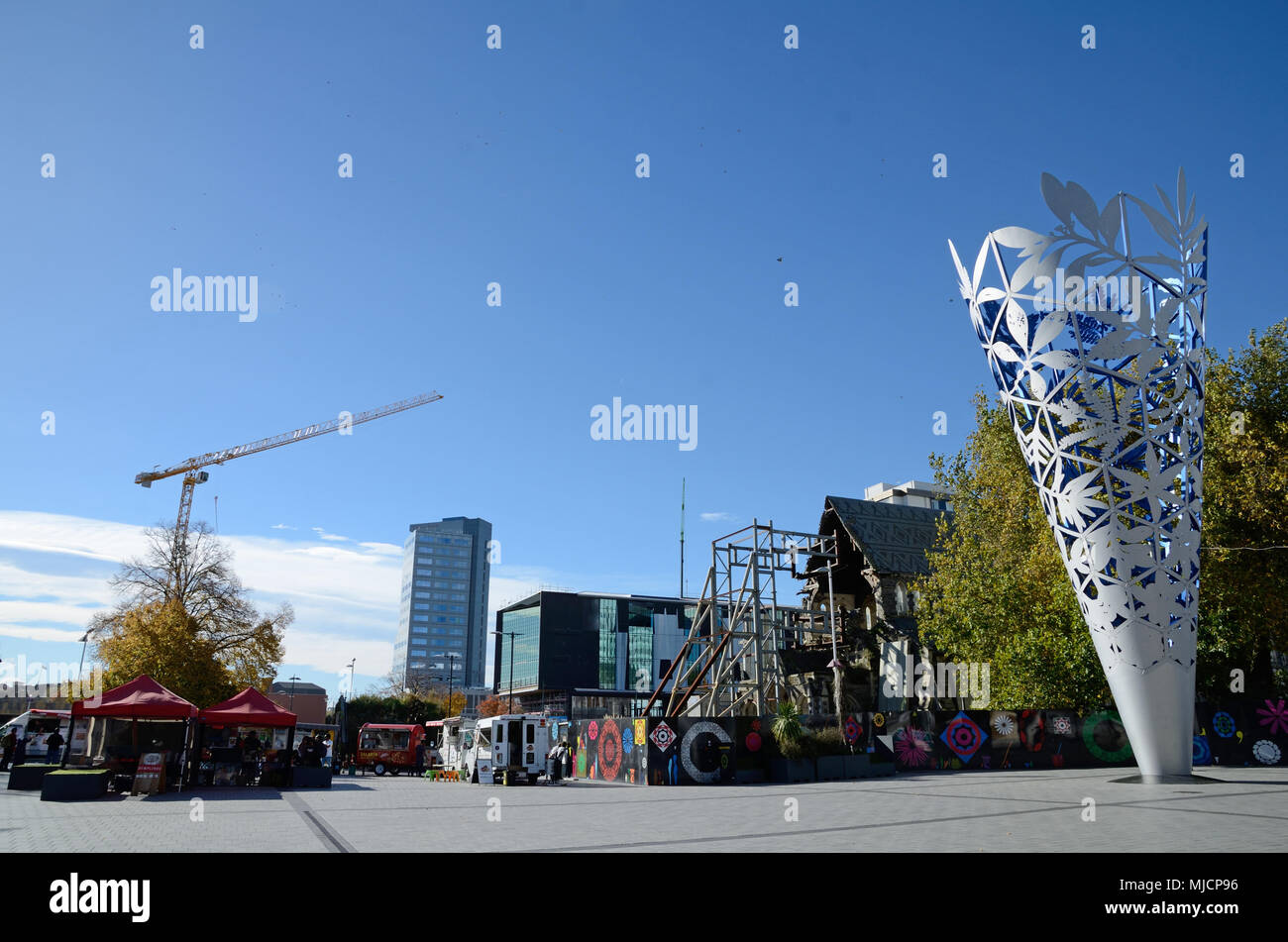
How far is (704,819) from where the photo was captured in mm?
16328

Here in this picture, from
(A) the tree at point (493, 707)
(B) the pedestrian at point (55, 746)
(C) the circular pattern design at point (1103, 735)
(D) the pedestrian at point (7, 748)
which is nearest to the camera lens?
(C) the circular pattern design at point (1103, 735)

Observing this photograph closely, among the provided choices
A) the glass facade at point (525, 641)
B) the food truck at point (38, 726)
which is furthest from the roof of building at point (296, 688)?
the food truck at point (38, 726)

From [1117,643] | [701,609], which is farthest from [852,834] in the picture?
[701,609]

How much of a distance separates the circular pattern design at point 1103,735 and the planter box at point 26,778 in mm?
34113

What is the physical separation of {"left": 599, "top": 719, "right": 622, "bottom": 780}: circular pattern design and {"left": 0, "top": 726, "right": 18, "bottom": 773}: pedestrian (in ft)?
95.0

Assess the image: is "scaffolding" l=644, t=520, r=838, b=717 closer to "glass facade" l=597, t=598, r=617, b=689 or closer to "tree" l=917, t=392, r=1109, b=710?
"tree" l=917, t=392, r=1109, b=710

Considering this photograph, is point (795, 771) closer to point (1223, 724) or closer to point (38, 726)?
point (1223, 724)

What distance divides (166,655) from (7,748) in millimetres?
8179

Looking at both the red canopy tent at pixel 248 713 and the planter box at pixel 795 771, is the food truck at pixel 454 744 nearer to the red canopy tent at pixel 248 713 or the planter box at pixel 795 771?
the red canopy tent at pixel 248 713

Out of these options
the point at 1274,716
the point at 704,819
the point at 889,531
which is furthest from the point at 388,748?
the point at 1274,716

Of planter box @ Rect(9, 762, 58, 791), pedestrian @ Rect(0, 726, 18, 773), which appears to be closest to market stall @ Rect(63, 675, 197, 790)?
planter box @ Rect(9, 762, 58, 791)

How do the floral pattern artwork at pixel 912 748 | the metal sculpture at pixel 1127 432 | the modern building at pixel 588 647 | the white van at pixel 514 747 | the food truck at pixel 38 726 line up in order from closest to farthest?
the metal sculpture at pixel 1127 432, the floral pattern artwork at pixel 912 748, the white van at pixel 514 747, the food truck at pixel 38 726, the modern building at pixel 588 647

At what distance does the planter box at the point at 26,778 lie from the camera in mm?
25208
